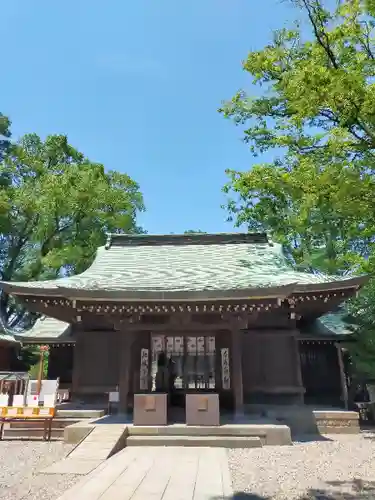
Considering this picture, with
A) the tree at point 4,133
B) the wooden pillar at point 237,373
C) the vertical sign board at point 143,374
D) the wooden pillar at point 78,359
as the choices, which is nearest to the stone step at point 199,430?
the wooden pillar at point 237,373

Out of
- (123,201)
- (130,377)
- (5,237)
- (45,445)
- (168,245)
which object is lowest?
(45,445)

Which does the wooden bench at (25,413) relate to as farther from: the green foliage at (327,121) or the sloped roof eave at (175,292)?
the green foliage at (327,121)

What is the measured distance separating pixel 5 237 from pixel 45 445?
2015cm

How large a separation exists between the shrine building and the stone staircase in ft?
3.80

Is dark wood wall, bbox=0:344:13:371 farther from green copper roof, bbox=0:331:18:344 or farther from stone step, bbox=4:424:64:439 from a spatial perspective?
stone step, bbox=4:424:64:439

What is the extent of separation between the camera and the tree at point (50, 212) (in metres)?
24.5

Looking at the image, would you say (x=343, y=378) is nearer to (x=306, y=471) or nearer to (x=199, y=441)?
(x=199, y=441)

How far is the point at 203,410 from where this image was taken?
916cm

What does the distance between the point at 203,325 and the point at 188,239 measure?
20.7ft

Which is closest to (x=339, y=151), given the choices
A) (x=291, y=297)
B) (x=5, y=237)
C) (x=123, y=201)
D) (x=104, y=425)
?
(x=291, y=297)

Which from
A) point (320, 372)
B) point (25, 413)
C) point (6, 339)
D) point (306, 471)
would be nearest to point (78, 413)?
point (25, 413)

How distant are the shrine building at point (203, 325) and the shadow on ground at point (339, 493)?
423 centimetres

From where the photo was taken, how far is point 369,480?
5852mm

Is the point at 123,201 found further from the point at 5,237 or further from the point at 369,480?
the point at 369,480
